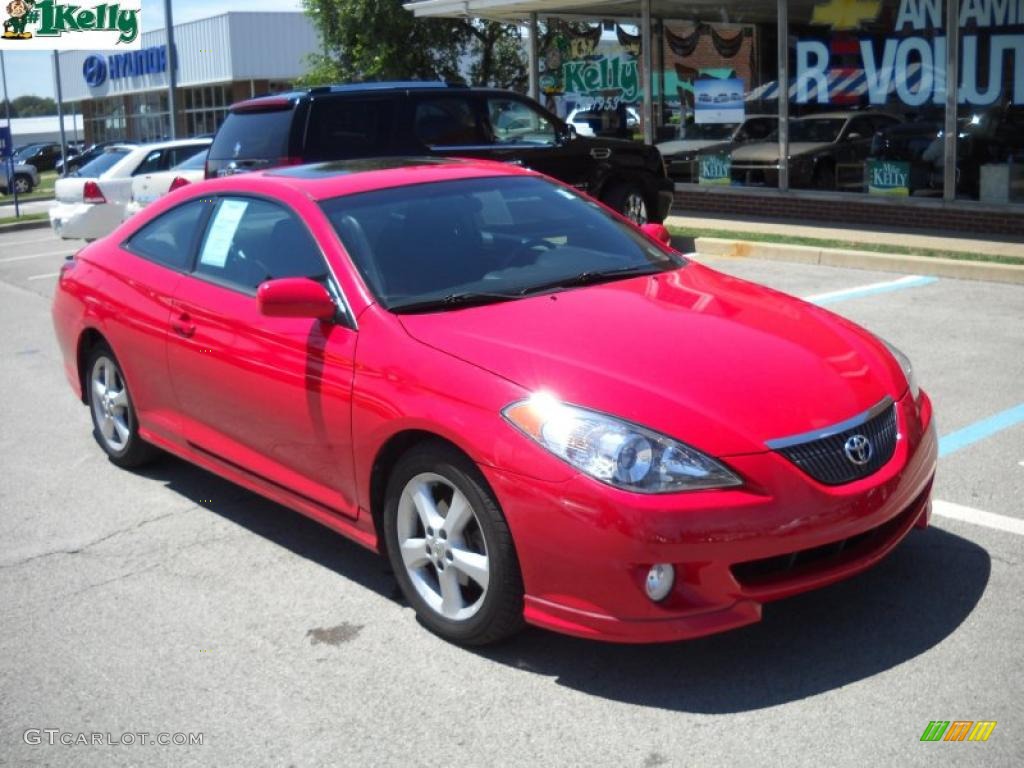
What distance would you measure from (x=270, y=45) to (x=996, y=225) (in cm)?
3540

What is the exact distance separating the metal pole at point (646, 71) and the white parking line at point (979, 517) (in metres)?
13.7

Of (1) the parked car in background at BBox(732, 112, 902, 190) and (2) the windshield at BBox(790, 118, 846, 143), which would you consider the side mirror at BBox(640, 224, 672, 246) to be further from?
(2) the windshield at BBox(790, 118, 846, 143)

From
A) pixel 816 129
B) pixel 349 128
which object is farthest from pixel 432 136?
pixel 816 129

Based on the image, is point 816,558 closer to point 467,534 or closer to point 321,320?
point 467,534

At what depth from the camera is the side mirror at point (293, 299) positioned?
15.0 feet

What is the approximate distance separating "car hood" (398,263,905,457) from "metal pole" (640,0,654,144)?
13902mm

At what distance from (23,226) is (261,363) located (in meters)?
20.4

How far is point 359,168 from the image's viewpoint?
571 cm

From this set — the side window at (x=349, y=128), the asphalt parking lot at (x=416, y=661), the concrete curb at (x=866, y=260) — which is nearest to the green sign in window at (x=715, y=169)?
the concrete curb at (x=866, y=260)

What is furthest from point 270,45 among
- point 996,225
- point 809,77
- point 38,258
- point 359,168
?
point 359,168

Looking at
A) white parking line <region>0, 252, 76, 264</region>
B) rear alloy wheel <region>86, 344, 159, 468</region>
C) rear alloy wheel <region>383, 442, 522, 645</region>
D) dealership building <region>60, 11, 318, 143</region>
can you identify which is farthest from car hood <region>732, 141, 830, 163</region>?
dealership building <region>60, 11, 318, 143</region>

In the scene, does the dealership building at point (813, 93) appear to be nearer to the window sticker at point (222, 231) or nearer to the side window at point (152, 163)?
the side window at point (152, 163)

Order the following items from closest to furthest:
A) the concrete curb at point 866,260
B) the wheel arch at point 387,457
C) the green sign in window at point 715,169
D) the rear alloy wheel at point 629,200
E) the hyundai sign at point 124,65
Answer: the wheel arch at point 387,457, the concrete curb at point 866,260, the rear alloy wheel at point 629,200, the green sign in window at point 715,169, the hyundai sign at point 124,65

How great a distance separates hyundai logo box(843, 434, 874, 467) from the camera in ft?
13.0
